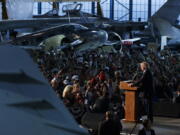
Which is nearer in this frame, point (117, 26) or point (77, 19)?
point (77, 19)

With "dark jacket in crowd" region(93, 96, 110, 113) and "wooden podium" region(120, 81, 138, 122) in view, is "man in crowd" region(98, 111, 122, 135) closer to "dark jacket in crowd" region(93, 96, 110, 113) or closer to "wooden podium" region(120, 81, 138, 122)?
"dark jacket in crowd" region(93, 96, 110, 113)

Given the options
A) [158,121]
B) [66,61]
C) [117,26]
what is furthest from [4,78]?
[117,26]

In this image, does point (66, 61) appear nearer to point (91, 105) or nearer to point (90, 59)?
point (90, 59)

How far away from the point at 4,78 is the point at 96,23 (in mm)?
27929

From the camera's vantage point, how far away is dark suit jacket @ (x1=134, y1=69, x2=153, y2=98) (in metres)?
11.2

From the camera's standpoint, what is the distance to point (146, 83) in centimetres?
1134

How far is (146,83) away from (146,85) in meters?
0.06

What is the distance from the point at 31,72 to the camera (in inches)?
164

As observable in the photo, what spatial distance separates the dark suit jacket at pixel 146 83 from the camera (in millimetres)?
11203

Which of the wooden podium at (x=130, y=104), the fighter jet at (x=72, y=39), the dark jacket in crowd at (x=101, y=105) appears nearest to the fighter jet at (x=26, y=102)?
the dark jacket in crowd at (x=101, y=105)

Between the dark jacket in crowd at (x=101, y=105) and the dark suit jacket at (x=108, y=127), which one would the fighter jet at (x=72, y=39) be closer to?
the dark jacket in crowd at (x=101, y=105)

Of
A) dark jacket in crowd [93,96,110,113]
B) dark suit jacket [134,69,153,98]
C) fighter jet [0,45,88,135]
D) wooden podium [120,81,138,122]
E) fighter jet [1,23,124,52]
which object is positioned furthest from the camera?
fighter jet [1,23,124,52]

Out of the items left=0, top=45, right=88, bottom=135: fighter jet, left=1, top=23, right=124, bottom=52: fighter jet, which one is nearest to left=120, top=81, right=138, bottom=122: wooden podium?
left=0, top=45, right=88, bottom=135: fighter jet

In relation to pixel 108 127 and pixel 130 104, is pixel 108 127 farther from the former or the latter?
pixel 130 104
